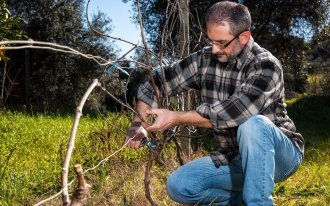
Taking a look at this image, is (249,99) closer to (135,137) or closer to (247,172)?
(247,172)

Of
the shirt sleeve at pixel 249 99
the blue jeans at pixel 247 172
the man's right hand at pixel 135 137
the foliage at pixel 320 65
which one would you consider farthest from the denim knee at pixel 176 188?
the foliage at pixel 320 65

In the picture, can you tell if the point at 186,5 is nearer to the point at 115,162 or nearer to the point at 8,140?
the point at 115,162

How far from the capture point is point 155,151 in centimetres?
289

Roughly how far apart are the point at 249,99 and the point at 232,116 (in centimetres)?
13

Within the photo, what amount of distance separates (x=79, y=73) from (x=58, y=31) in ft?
6.25

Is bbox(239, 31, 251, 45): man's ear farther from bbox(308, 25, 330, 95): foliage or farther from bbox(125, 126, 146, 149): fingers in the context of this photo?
bbox(308, 25, 330, 95): foliage

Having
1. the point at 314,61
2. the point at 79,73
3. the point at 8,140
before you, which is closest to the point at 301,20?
Result: the point at 314,61

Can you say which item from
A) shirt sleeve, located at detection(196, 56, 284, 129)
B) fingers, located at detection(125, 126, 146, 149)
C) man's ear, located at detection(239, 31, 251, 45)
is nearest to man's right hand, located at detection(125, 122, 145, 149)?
fingers, located at detection(125, 126, 146, 149)

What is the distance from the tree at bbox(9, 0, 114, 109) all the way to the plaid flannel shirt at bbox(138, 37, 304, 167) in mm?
15739

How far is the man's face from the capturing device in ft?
8.80

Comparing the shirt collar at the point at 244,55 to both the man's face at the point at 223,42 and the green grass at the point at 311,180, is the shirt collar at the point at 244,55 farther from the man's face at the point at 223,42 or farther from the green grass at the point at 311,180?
the green grass at the point at 311,180

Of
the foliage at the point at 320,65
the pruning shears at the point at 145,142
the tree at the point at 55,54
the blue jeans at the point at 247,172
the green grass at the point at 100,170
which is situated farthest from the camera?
the tree at the point at 55,54

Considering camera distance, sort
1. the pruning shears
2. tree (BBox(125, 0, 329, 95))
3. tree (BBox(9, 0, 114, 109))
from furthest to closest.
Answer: tree (BBox(9, 0, 114, 109)), tree (BBox(125, 0, 329, 95)), the pruning shears

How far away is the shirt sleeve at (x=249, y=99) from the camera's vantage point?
263cm
